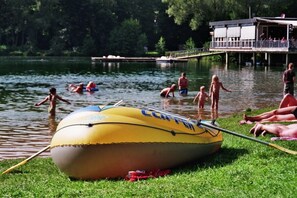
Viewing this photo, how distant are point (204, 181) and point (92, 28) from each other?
91361 mm

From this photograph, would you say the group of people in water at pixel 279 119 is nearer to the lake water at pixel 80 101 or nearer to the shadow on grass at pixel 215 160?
the shadow on grass at pixel 215 160

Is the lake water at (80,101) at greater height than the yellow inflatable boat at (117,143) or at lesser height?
lesser

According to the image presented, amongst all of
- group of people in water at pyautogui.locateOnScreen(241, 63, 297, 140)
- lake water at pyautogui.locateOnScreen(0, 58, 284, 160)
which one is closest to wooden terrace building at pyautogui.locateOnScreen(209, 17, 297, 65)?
lake water at pyautogui.locateOnScreen(0, 58, 284, 160)

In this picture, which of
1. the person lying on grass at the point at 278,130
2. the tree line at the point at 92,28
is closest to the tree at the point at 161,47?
the tree line at the point at 92,28

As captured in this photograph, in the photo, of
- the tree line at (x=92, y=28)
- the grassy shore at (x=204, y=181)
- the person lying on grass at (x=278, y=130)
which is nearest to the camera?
the grassy shore at (x=204, y=181)

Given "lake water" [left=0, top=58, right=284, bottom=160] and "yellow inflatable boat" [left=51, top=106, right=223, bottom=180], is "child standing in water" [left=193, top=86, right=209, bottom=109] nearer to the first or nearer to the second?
"lake water" [left=0, top=58, right=284, bottom=160]

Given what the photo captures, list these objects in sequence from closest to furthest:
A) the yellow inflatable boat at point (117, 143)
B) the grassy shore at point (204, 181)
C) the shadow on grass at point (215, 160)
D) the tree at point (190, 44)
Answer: the grassy shore at point (204, 181), the yellow inflatable boat at point (117, 143), the shadow on grass at point (215, 160), the tree at point (190, 44)

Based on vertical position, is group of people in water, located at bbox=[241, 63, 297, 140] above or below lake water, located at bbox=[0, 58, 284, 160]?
above

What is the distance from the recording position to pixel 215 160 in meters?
10.7

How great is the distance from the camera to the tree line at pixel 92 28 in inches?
3644

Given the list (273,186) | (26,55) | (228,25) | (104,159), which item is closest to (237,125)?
(104,159)

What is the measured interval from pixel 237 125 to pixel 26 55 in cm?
8296

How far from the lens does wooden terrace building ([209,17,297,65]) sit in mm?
57906

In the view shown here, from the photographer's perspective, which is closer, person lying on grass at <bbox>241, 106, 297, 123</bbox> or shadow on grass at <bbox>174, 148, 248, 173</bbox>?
shadow on grass at <bbox>174, 148, 248, 173</bbox>
